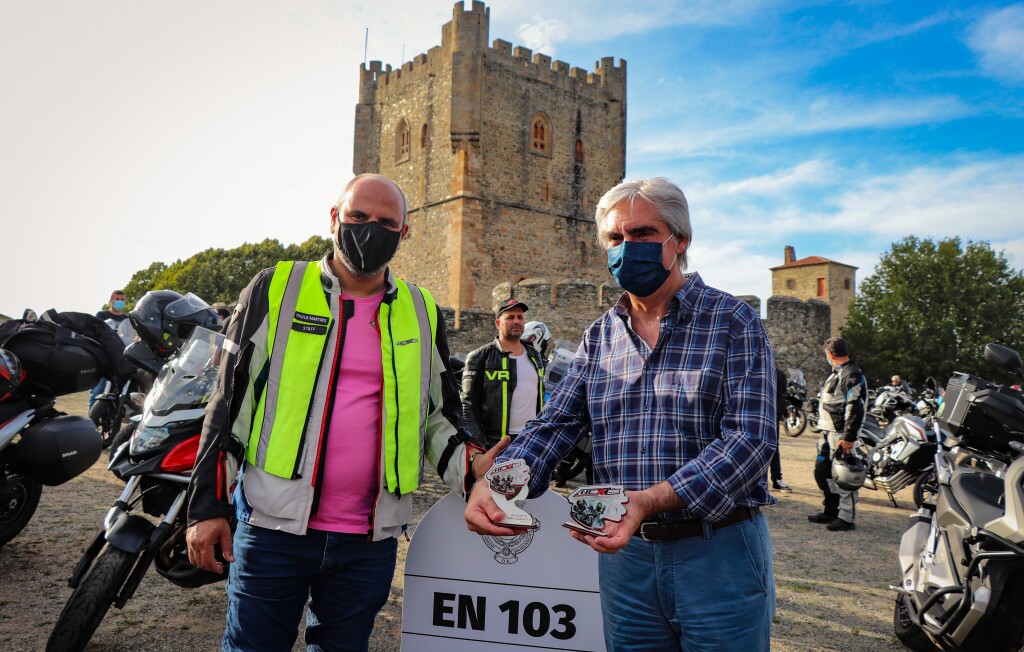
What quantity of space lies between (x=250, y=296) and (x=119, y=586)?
170 cm

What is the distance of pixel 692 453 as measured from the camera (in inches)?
66.1

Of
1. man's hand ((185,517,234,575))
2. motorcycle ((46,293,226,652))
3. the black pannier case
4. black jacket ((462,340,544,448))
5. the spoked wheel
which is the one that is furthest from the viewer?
black jacket ((462,340,544,448))

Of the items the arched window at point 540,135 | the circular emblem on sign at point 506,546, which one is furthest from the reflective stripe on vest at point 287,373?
the arched window at point 540,135

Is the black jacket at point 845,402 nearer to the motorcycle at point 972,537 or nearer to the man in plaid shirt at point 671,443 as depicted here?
the motorcycle at point 972,537

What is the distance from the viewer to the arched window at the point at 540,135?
26.5 m

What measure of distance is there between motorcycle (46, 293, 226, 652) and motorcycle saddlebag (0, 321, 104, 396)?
124 centimetres

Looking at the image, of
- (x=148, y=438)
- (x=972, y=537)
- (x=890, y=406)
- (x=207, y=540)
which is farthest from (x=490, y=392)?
(x=890, y=406)

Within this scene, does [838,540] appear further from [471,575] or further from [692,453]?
[692,453]

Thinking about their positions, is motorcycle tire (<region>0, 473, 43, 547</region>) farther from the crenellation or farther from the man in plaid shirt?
A: the crenellation

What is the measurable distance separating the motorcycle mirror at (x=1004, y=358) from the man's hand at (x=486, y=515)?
291 cm

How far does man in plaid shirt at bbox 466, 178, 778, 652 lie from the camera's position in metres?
1.59

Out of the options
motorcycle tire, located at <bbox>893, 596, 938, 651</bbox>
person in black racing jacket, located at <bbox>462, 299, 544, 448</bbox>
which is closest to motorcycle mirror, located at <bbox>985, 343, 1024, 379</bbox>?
motorcycle tire, located at <bbox>893, 596, 938, 651</bbox>

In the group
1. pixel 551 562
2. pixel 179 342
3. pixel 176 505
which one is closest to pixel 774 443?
pixel 551 562

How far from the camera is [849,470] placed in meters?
6.33
